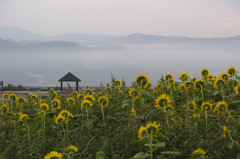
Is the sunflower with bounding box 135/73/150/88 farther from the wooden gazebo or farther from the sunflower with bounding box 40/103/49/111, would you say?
the wooden gazebo

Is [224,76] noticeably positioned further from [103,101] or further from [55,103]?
[55,103]

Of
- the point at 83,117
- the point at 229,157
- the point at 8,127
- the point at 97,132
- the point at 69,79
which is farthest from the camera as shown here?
the point at 69,79

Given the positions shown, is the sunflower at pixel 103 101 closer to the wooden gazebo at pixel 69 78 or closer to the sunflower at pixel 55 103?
the sunflower at pixel 55 103

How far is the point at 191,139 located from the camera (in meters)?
3.08

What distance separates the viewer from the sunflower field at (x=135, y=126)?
2.94 meters

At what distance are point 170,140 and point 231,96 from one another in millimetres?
1775

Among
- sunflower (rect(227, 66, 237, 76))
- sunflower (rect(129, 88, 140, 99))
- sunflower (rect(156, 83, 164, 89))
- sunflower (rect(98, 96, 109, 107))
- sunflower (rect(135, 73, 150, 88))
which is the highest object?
sunflower (rect(227, 66, 237, 76))

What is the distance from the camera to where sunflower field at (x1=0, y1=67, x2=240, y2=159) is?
2.94 m

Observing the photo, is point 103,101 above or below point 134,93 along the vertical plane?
below

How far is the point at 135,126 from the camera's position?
3381 millimetres

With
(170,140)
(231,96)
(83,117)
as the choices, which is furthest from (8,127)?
(231,96)

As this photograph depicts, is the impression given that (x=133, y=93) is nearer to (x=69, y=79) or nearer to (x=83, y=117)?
(x=83, y=117)

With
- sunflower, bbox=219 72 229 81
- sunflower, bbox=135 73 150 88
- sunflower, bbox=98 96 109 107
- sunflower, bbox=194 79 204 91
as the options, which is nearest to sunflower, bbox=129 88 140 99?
sunflower, bbox=135 73 150 88

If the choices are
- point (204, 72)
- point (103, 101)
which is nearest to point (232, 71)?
point (204, 72)
